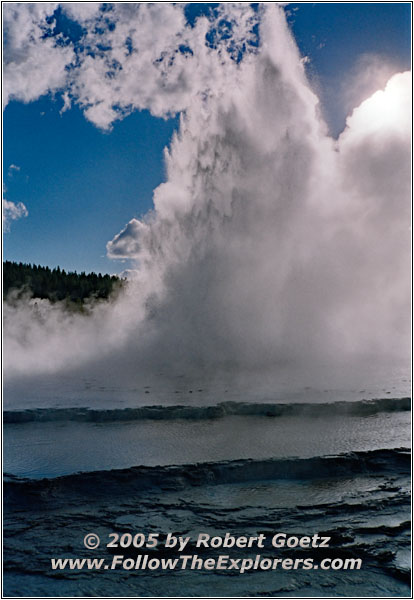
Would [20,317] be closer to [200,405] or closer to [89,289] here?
[200,405]

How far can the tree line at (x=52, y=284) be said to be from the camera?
34.7 m

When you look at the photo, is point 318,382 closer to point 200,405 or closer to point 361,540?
point 200,405

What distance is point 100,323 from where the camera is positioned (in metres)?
A: 14.6

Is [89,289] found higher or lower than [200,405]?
higher

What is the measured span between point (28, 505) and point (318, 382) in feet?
15.1

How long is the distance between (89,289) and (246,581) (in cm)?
3924

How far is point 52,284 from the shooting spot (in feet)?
124

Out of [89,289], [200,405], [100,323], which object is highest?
[89,289]

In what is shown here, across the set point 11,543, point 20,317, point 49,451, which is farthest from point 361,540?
point 20,317

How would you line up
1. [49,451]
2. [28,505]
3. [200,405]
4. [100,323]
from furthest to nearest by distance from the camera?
[100,323]
[200,405]
[49,451]
[28,505]

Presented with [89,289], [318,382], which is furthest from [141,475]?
[89,289]

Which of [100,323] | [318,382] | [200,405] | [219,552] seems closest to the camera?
[219,552]

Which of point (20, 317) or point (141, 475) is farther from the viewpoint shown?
point (20, 317)

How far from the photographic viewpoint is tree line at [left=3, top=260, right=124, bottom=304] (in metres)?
34.7
